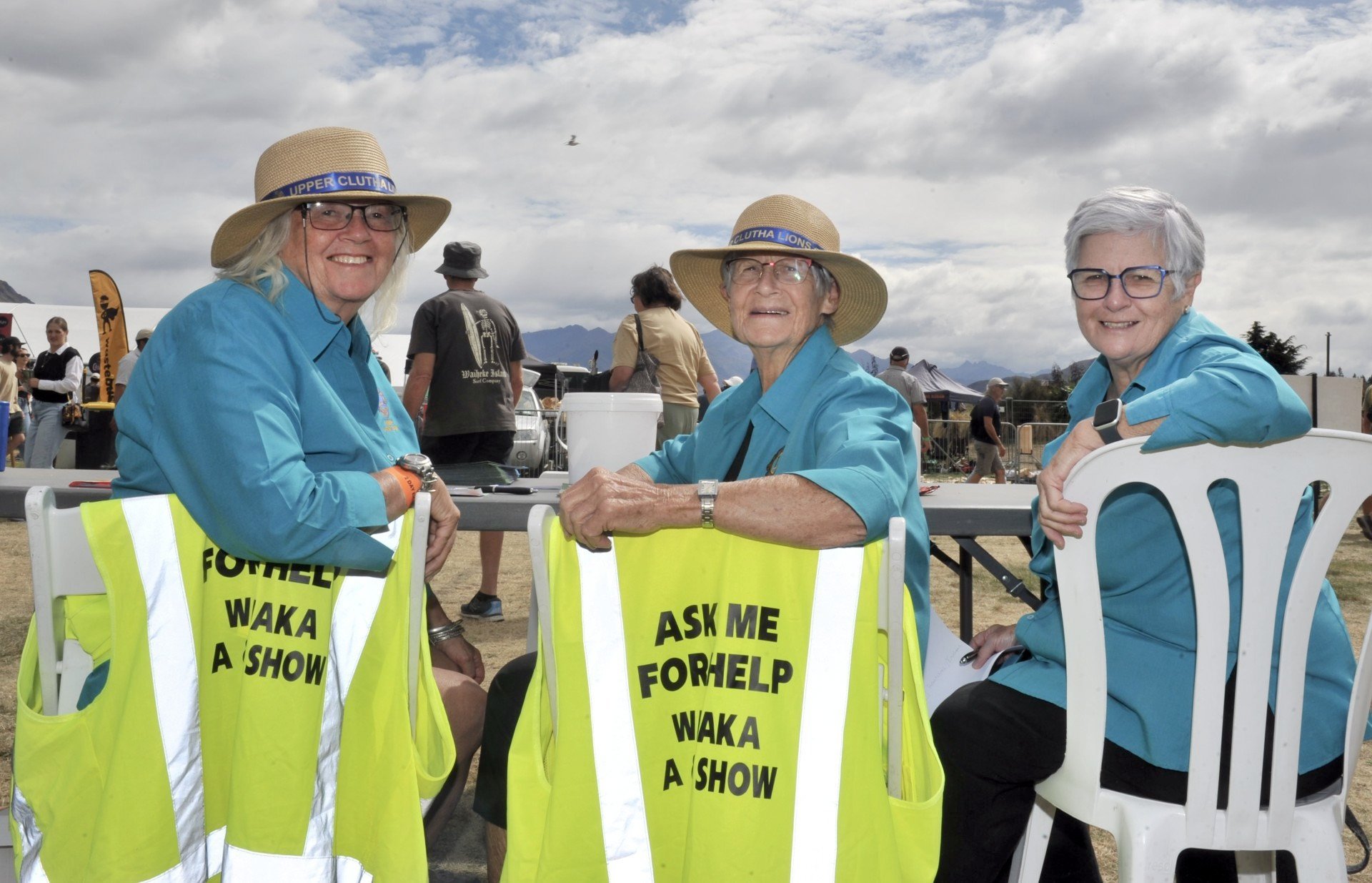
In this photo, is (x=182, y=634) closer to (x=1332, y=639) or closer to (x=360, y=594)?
(x=360, y=594)

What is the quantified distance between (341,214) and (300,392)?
19.6 inches

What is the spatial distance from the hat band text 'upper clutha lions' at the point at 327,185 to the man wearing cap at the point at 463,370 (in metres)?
3.15

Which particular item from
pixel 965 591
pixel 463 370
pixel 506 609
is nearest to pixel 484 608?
pixel 506 609

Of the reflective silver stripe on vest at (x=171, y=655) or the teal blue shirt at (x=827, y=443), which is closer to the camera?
the reflective silver stripe on vest at (x=171, y=655)

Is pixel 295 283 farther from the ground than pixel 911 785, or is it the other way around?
pixel 295 283

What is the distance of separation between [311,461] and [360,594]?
1.40ft

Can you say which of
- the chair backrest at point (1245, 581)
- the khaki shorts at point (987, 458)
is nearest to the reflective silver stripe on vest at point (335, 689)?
the chair backrest at point (1245, 581)

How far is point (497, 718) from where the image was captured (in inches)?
77.1

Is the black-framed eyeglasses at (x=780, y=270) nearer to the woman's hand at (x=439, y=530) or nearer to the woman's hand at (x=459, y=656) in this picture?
the woman's hand at (x=439, y=530)

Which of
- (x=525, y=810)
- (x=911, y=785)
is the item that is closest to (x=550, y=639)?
(x=525, y=810)

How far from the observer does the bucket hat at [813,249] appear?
7.33 feet

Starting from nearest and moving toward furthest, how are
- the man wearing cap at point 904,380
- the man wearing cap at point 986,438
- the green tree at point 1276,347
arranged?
1. the man wearing cap at point 904,380
2. the man wearing cap at point 986,438
3. the green tree at point 1276,347

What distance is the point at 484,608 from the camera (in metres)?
6.02

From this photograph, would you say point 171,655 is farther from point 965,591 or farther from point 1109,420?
point 965,591
